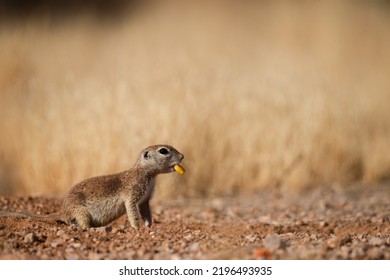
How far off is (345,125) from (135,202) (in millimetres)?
5030

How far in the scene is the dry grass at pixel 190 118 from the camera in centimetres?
907

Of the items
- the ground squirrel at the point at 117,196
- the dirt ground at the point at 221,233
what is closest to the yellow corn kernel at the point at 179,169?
the ground squirrel at the point at 117,196

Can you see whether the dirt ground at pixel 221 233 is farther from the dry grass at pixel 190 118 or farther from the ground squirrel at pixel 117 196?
the dry grass at pixel 190 118

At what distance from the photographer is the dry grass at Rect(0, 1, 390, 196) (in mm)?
9070

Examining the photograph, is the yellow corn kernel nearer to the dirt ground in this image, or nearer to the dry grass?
the dirt ground

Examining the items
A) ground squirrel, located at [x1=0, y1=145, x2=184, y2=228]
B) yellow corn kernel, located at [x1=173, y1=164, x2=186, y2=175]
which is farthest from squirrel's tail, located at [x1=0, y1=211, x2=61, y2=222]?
yellow corn kernel, located at [x1=173, y1=164, x2=186, y2=175]

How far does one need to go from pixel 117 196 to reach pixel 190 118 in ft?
12.1

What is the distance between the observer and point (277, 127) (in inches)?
388

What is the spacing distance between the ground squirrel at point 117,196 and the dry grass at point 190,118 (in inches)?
113

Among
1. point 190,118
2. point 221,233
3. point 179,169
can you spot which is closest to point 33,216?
point 179,169

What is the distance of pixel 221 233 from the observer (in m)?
5.89

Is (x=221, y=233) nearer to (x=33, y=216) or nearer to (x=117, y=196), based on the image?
(x=117, y=196)
